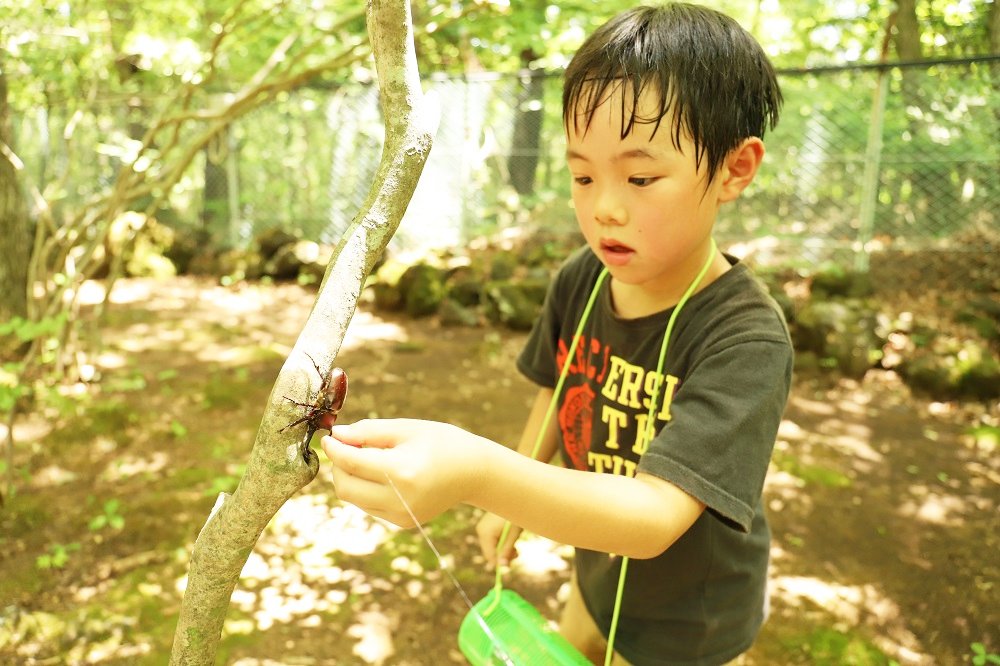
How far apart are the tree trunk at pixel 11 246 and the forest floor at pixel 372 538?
2.79 feet

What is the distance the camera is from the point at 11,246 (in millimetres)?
5727

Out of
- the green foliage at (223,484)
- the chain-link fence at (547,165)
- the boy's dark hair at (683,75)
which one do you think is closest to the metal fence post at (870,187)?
the chain-link fence at (547,165)

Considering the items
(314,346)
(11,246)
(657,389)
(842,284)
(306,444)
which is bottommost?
(842,284)

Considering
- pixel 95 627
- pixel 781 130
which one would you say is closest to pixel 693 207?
pixel 95 627

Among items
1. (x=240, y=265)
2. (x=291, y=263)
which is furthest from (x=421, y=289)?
(x=240, y=265)

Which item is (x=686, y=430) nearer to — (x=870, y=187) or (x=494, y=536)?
(x=494, y=536)

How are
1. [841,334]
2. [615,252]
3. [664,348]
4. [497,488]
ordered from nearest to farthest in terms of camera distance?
[497,488]
[615,252]
[664,348]
[841,334]

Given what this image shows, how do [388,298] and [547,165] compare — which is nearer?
[388,298]

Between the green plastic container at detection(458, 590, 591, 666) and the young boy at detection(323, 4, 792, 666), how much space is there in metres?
0.26

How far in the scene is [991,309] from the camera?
7.13 m

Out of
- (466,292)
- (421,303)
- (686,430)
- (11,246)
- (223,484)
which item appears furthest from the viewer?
(466,292)

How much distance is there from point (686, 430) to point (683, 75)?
649 millimetres

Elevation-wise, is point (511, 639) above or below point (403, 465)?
below

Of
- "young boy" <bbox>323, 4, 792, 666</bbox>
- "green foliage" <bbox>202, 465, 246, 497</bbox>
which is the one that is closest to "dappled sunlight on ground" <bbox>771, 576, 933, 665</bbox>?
"young boy" <bbox>323, 4, 792, 666</bbox>
